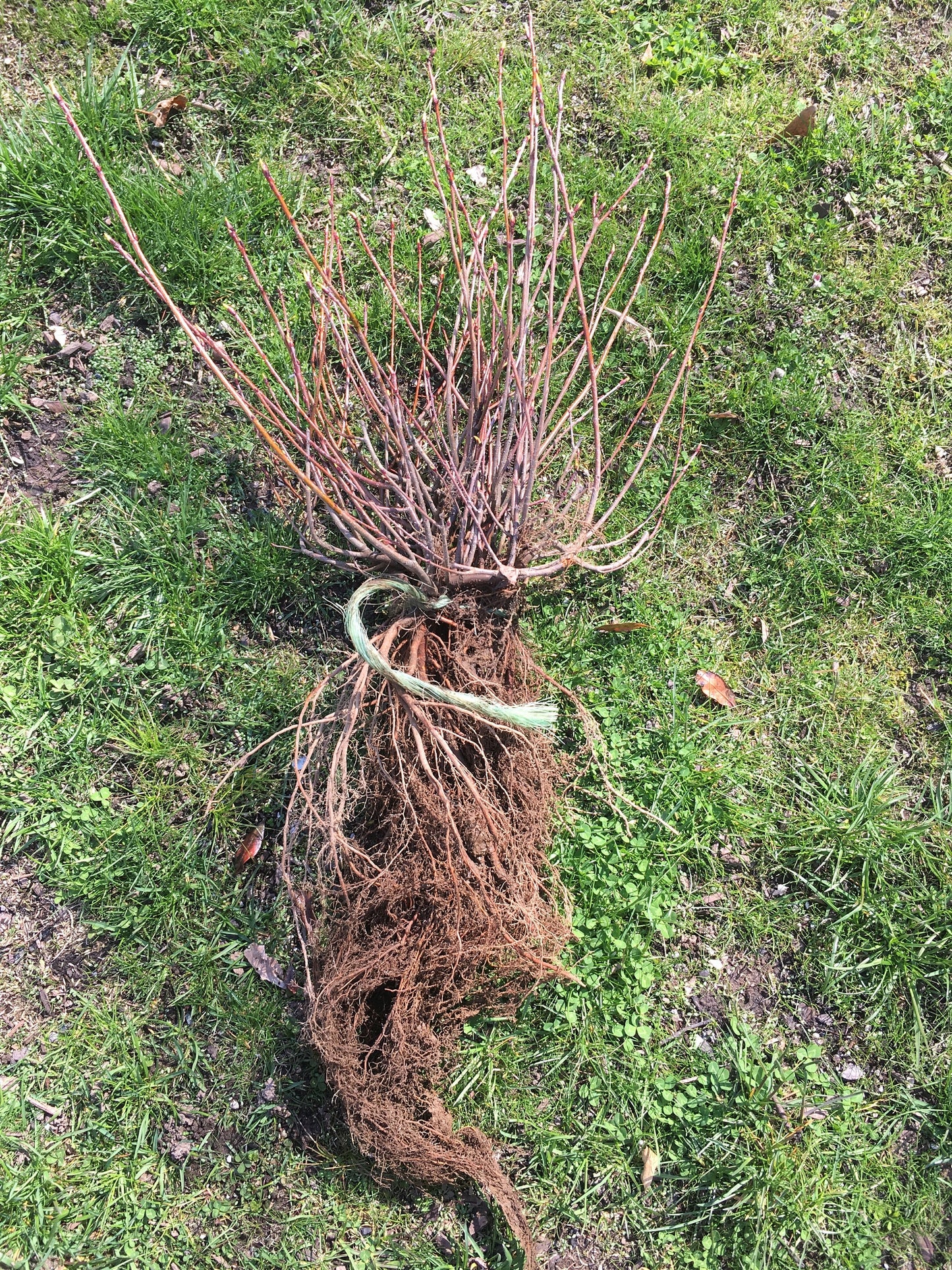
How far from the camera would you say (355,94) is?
3016mm

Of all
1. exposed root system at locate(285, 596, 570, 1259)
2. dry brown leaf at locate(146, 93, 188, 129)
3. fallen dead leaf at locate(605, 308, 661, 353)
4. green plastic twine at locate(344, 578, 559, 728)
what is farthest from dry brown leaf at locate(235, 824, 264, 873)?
dry brown leaf at locate(146, 93, 188, 129)

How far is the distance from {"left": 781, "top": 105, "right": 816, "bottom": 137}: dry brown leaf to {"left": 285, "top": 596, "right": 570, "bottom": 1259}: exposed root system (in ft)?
6.83

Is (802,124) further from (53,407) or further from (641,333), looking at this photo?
(53,407)

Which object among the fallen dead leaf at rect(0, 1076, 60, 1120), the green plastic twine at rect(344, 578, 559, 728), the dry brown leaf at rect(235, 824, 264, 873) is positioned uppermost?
the green plastic twine at rect(344, 578, 559, 728)

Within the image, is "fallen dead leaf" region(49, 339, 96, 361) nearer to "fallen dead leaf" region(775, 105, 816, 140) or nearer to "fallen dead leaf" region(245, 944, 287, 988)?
"fallen dead leaf" region(245, 944, 287, 988)

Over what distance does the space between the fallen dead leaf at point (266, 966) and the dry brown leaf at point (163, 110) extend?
109 inches

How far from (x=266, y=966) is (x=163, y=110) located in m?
2.87

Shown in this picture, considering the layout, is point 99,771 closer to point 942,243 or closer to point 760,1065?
point 760,1065

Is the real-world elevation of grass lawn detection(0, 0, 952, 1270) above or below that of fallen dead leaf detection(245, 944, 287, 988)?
above

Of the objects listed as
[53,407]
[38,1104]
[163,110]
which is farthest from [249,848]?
[163,110]

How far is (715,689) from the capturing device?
2.71m

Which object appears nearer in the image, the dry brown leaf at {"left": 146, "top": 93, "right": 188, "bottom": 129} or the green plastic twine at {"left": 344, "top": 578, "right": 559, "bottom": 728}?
the green plastic twine at {"left": 344, "top": 578, "right": 559, "bottom": 728}

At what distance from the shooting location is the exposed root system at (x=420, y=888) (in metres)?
2.20

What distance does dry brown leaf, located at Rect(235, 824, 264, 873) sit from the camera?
102 inches
